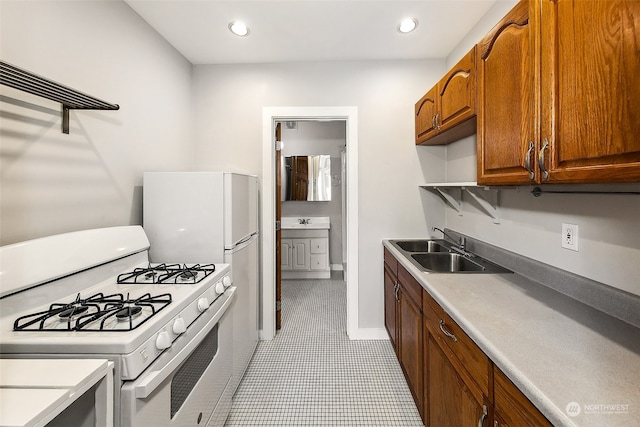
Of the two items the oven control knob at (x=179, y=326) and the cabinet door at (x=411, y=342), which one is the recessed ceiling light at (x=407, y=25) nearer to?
the cabinet door at (x=411, y=342)

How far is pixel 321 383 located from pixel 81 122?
7.02ft

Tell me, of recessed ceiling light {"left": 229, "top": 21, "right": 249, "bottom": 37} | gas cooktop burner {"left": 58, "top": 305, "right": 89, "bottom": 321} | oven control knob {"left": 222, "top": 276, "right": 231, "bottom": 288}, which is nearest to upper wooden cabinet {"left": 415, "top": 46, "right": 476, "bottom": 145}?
recessed ceiling light {"left": 229, "top": 21, "right": 249, "bottom": 37}

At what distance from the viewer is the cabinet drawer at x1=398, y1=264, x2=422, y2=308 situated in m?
1.62

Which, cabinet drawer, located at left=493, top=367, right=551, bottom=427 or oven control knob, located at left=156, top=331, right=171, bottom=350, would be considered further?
oven control knob, located at left=156, top=331, right=171, bottom=350

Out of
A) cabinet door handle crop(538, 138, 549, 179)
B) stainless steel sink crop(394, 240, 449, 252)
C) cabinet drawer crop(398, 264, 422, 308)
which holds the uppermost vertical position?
cabinet door handle crop(538, 138, 549, 179)

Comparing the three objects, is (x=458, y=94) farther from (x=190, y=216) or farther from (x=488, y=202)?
(x=190, y=216)

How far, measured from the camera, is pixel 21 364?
0.79 metres

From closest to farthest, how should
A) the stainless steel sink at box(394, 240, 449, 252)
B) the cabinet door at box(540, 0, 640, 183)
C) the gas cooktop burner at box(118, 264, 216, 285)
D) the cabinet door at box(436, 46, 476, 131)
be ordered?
the cabinet door at box(540, 0, 640, 183) → the gas cooktop burner at box(118, 264, 216, 285) → the cabinet door at box(436, 46, 476, 131) → the stainless steel sink at box(394, 240, 449, 252)

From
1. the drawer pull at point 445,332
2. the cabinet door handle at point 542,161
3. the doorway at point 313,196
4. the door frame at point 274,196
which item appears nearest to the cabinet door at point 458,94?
the cabinet door handle at point 542,161

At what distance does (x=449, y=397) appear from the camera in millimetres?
1212

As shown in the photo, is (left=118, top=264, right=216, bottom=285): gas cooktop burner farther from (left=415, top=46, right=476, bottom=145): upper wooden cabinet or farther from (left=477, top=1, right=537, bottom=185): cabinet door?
(left=415, top=46, right=476, bottom=145): upper wooden cabinet

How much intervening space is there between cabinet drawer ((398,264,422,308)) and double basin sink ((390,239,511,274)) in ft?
0.30

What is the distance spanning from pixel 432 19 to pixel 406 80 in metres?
0.59

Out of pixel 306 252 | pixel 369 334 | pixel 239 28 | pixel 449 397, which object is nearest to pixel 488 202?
pixel 449 397
